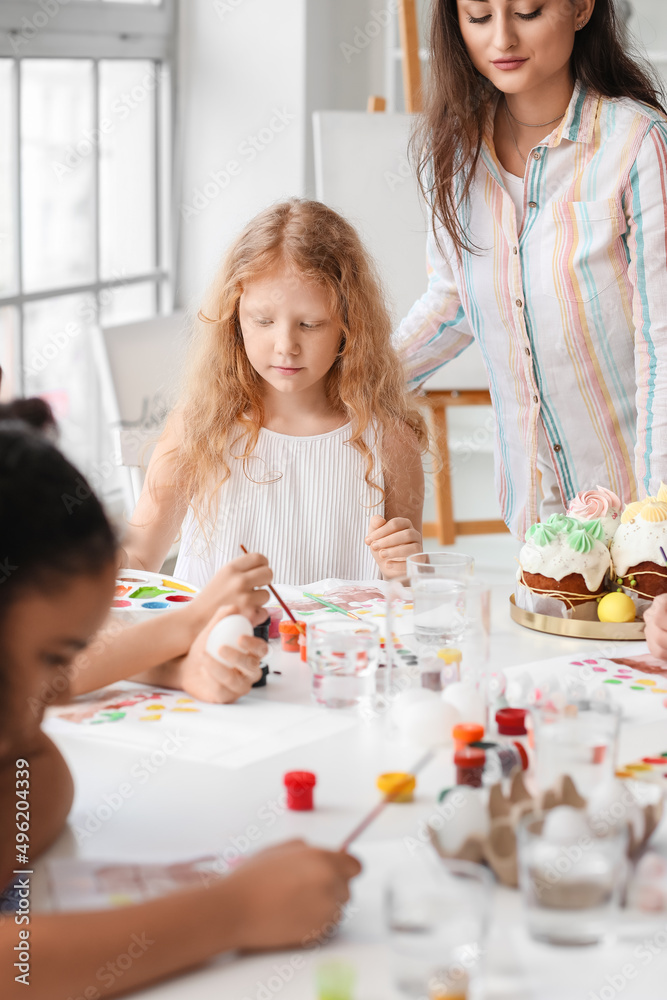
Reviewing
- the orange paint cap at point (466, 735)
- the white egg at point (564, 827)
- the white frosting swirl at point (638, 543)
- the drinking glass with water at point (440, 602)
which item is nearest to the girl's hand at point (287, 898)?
the white egg at point (564, 827)

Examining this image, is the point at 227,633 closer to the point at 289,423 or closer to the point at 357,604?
the point at 357,604

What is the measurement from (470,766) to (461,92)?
126 centimetres

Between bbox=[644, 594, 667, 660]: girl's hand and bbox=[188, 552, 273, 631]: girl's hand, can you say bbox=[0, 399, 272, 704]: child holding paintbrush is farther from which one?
bbox=[644, 594, 667, 660]: girl's hand

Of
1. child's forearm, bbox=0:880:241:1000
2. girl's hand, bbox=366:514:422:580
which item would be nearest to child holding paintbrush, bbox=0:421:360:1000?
child's forearm, bbox=0:880:241:1000

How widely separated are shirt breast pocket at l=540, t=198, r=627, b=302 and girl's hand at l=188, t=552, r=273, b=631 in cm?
88

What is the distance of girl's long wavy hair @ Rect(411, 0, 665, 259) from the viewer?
1766 millimetres

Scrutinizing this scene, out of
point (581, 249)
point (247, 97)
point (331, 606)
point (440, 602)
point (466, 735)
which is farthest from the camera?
point (247, 97)

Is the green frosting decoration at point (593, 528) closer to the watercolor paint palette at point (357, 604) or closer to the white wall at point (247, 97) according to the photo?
the watercolor paint palette at point (357, 604)

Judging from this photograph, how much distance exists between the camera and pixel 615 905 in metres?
0.72

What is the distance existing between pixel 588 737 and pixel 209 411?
116cm

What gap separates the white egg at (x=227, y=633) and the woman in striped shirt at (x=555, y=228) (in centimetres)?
78

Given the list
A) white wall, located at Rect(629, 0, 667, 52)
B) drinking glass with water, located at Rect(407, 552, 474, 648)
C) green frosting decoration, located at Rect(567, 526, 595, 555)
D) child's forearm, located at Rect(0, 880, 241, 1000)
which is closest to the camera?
child's forearm, located at Rect(0, 880, 241, 1000)

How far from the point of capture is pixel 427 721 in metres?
1.04

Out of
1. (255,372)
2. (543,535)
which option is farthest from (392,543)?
(255,372)
